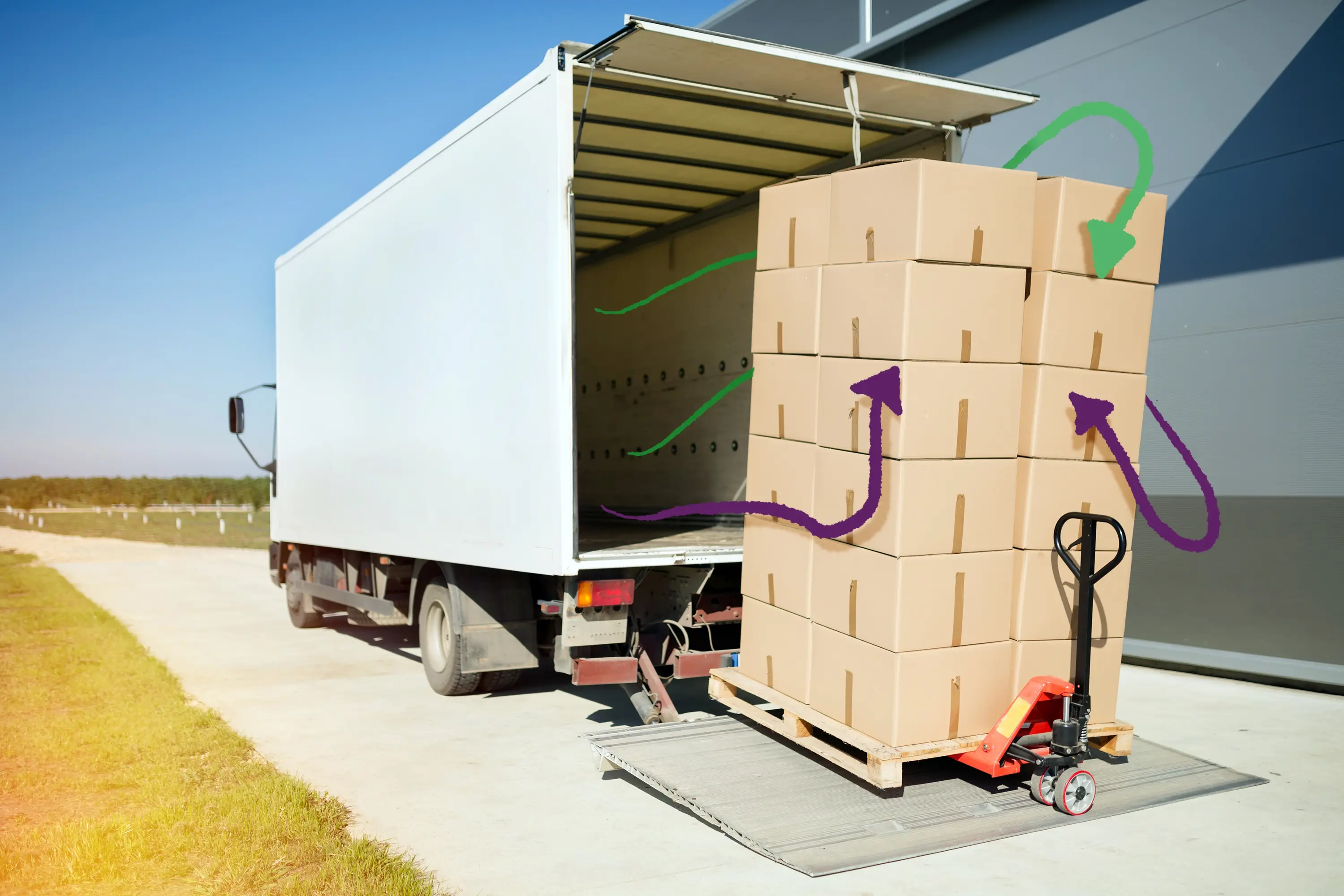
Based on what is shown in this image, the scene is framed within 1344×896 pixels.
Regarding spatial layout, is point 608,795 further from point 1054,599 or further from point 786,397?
point 1054,599

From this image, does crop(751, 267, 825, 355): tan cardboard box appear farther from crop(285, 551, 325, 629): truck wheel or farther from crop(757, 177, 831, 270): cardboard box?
crop(285, 551, 325, 629): truck wheel

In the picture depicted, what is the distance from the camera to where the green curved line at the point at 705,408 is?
7.99m

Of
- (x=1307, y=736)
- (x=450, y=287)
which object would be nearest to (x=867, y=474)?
(x=450, y=287)

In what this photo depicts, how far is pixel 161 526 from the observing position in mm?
34219

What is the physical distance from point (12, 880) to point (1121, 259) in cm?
509

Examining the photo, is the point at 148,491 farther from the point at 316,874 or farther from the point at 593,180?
the point at 316,874

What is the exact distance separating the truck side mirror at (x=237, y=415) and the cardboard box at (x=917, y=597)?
8586mm

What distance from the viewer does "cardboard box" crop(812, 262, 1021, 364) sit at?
4086mm

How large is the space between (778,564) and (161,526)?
3396 centimetres

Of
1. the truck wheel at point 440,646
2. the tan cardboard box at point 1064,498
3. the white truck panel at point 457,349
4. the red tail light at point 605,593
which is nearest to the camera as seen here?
the tan cardboard box at point 1064,498

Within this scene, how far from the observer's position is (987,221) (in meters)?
4.24

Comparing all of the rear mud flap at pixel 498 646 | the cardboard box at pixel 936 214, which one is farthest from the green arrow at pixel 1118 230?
the rear mud flap at pixel 498 646

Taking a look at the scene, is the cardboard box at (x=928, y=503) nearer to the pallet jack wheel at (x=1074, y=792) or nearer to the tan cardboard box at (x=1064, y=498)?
the tan cardboard box at (x=1064, y=498)

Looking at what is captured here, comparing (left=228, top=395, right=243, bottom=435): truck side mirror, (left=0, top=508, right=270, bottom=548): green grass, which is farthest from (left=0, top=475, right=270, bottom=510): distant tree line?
(left=228, top=395, right=243, bottom=435): truck side mirror
